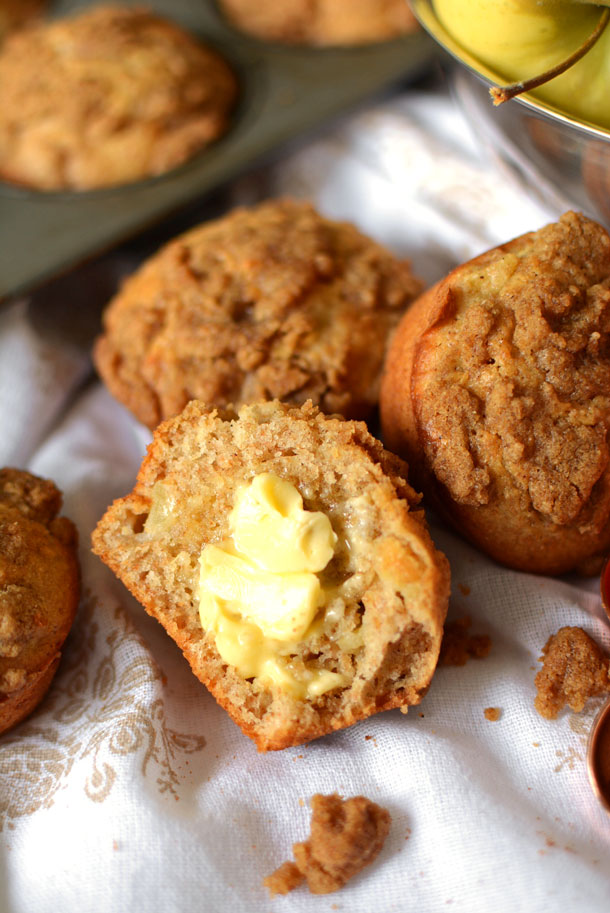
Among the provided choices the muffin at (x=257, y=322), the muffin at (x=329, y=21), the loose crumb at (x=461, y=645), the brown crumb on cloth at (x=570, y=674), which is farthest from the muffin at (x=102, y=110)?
the brown crumb on cloth at (x=570, y=674)

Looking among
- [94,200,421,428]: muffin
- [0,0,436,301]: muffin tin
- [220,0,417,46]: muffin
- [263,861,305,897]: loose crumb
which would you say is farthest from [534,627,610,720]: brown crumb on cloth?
[220,0,417,46]: muffin

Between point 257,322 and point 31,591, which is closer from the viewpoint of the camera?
point 31,591

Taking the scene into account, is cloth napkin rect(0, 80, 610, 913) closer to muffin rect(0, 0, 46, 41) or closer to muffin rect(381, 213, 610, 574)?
muffin rect(381, 213, 610, 574)

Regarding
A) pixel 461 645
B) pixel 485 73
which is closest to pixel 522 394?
pixel 461 645

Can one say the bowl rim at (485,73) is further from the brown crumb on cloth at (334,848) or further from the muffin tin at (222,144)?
the brown crumb on cloth at (334,848)

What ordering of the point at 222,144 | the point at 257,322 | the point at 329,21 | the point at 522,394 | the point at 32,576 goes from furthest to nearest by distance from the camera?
the point at 329,21 → the point at 222,144 → the point at 257,322 → the point at 32,576 → the point at 522,394

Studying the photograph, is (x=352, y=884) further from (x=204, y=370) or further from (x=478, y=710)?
(x=204, y=370)

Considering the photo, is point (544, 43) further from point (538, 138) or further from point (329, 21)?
point (329, 21)
